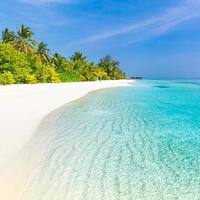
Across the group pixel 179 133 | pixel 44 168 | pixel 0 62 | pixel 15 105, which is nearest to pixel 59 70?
pixel 0 62

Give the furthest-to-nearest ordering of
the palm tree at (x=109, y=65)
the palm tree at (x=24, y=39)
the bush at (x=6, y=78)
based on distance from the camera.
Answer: the palm tree at (x=109, y=65) → the palm tree at (x=24, y=39) → the bush at (x=6, y=78)

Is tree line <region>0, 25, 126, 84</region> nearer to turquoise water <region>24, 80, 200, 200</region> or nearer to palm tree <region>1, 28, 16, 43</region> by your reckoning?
palm tree <region>1, 28, 16, 43</region>

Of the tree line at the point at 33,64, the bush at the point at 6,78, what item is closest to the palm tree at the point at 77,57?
the tree line at the point at 33,64

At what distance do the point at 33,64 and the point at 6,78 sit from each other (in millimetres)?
7861

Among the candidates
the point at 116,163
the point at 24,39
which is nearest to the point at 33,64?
the point at 24,39

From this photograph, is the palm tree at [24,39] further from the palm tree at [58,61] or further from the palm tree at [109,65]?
the palm tree at [109,65]

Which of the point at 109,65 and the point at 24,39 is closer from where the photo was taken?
the point at 24,39

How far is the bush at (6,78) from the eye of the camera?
25109mm

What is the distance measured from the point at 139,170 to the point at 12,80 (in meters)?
22.3

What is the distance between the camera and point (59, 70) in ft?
144

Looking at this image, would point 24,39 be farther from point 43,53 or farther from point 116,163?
point 116,163

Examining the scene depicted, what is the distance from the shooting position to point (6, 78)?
1000 inches

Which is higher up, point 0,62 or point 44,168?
point 0,62

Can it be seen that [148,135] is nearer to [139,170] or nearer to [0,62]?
[139,170]
